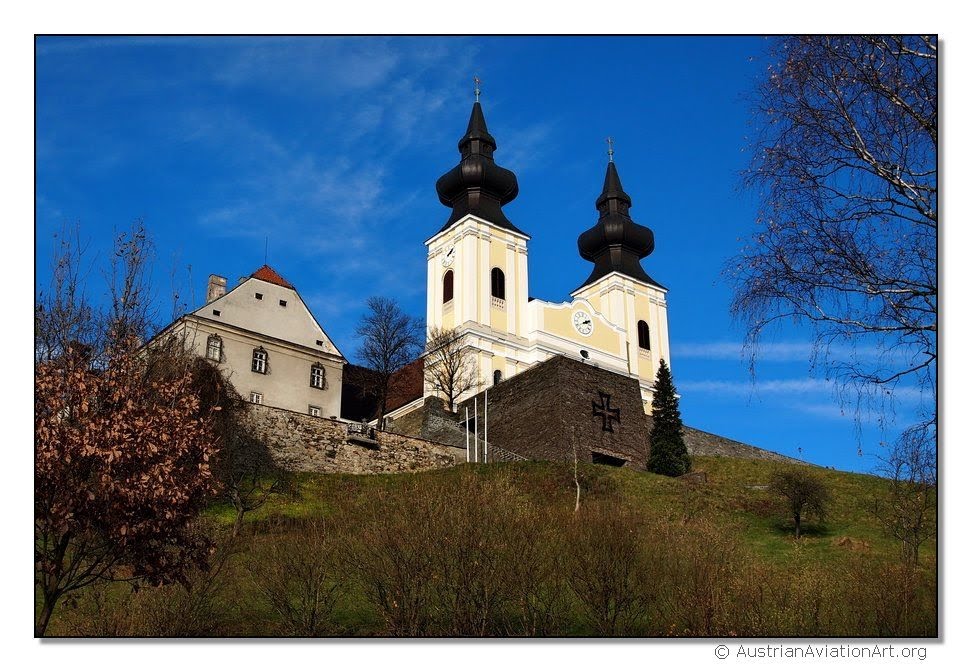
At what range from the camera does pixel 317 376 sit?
41.9 metres

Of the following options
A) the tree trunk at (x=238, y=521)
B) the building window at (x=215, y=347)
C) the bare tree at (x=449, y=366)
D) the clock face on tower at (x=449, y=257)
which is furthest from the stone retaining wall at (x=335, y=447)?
the clock face on tower at (x=449, y=257)

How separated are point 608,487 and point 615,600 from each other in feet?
47.1

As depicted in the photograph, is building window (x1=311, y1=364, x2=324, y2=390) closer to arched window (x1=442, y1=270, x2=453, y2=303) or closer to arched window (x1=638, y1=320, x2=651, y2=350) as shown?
arched window (x1=442, y1=270, x2=453, y2=303)

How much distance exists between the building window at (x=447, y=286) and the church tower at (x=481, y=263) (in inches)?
2.0

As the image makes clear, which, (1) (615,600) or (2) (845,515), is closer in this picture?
(1) (615,600)

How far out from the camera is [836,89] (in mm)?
9914

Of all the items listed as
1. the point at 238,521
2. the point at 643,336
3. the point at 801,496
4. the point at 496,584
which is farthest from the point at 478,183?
the point at 496,584

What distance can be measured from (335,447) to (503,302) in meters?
27.1

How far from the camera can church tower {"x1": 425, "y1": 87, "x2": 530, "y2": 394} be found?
55.1m

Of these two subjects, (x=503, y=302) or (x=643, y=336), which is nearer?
(x=503, y=302)

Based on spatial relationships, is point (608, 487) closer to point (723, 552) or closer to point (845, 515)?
point (845, 515)

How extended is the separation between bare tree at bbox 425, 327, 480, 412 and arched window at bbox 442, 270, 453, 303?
16.8 ft

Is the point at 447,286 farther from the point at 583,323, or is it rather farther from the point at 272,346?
the point at 272,346

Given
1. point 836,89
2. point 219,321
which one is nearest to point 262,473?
point 219,321
